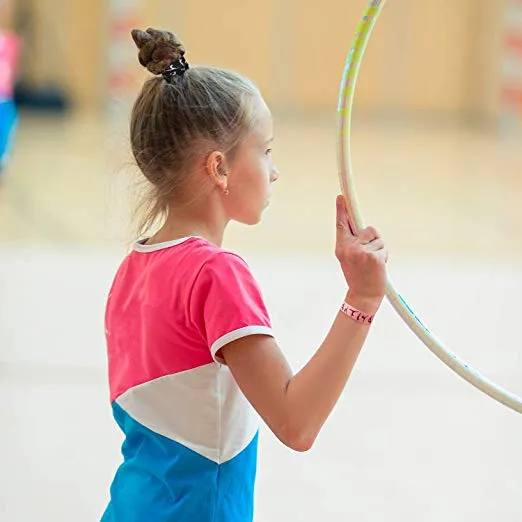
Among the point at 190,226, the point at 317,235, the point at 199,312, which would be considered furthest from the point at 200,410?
the point at 317,235

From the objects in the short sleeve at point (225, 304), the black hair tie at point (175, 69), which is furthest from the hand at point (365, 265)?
the black hair tie at point (175, 69)

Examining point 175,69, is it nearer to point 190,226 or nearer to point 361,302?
point 190,226

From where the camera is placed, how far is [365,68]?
10.0 meters

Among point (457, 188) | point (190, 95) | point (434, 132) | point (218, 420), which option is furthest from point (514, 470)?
point (434, 132)

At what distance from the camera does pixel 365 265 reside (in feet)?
4.33

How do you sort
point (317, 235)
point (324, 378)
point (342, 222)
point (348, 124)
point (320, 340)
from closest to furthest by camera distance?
1. point (324, 378)
2. point (342, 222)
3. point (348, 124)
4. point (320, 340)
5. point (317, 235)

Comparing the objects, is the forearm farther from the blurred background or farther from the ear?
the blurred background

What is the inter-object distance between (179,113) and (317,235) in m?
3.59

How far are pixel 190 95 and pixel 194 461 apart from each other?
463mm

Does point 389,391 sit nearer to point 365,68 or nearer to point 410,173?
point 410,173

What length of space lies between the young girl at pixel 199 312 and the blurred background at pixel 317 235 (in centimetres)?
16

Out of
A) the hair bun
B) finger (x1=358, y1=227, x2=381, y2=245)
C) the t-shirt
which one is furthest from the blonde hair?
finger (x1=358, y1=227, x2=381, y2=245)

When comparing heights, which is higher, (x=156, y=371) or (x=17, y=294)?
(x=156, y=371)

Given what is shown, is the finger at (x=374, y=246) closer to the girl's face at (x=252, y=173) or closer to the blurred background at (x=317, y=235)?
the girl's face at (x=252, y=173)
